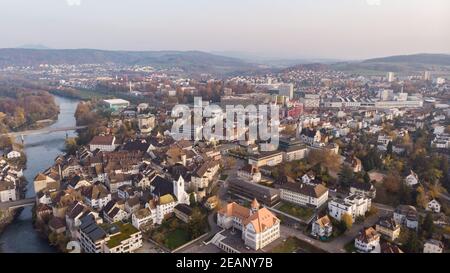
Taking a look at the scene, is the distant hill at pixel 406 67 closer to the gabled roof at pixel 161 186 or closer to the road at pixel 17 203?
the gabled roof at pixel 161 186

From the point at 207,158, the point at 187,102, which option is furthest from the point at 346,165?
the point at 187,102

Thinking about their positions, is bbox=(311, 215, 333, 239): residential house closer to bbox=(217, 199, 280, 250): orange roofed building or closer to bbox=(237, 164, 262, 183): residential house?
bbox=(217, 199, 280, 250): orange roofed building

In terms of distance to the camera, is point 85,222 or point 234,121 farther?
point 234,121

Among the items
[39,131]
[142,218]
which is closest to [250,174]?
[142,218]

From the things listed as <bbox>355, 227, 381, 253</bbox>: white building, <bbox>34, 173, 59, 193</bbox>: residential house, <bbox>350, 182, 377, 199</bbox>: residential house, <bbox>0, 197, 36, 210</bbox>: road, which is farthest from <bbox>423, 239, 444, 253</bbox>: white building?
<bbox>0, 197, 36, 210</bbox>: road

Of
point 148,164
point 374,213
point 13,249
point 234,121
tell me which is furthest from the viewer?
point 234,121
